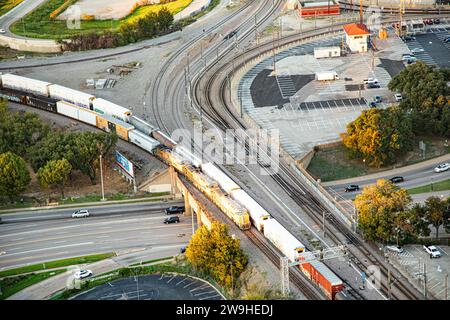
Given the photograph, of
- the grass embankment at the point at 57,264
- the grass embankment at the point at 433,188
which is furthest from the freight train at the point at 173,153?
the grass embankment at the point at 433,188

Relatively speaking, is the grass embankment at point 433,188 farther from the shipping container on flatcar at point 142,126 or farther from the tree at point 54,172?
the tree at point 54,172

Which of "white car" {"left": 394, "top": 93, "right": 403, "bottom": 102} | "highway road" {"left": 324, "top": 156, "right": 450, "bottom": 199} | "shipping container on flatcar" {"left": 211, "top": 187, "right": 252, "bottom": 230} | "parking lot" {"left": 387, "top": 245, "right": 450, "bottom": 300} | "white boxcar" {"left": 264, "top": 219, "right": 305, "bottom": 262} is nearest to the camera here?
"parking lot" {"left": 387, "top": 245, "right": 450, "bottom": 300}

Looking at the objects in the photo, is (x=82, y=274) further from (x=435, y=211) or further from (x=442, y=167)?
(x=442, y=167)

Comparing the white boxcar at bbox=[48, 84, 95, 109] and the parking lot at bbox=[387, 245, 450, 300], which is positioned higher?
the white boxcar at bbox=[48, 84, 95, 109]

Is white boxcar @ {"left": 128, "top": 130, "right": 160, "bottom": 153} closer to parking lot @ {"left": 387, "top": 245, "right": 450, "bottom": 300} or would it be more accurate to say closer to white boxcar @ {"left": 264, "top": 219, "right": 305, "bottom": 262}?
white boxcar @ {"left": 264, "top": 219, "right": 305, "bottom": 262}

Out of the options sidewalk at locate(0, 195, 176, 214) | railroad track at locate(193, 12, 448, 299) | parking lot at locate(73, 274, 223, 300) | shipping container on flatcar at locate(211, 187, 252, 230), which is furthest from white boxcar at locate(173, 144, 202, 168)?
parking lot at locate(73, 274, 223, 300)

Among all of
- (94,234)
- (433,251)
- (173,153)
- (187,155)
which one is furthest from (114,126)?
(433,251)
